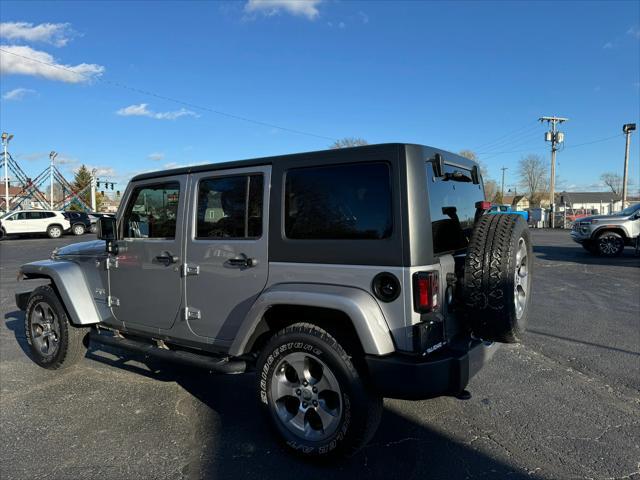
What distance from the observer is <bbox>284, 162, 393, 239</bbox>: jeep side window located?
2.94m

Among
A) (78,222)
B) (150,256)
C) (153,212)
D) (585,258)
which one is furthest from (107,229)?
(78,222)

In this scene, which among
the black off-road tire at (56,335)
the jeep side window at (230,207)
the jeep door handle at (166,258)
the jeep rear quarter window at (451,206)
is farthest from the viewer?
the black off-road tire at (56,335)

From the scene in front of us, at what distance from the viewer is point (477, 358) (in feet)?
10.3

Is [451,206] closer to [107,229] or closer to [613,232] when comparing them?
[107,229]

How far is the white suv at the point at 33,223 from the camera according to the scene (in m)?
26.9

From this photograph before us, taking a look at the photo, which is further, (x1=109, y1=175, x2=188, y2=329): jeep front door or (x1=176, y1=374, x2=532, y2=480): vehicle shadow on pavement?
(x1=109, y1=175, x2=188, y2=329): jeep front door

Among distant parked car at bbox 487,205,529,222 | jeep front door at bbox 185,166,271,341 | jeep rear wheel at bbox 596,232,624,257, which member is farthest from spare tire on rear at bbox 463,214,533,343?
jeep rear wheel at bbox 596,232,624,257

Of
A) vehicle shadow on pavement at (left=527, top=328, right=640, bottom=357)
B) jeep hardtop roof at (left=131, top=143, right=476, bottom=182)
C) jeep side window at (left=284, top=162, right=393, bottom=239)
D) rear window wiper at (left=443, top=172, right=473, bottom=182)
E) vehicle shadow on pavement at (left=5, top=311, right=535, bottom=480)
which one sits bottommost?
vehicle shadow on pavement at (left=5, top=311, right=535, bottom=480)

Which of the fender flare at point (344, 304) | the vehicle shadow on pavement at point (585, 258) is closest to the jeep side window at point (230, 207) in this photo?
the fender flare at point (344, 304)

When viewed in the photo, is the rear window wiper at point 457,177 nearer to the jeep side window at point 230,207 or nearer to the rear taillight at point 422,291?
the rear taillight at point 422,291

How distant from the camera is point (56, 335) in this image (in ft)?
15.8

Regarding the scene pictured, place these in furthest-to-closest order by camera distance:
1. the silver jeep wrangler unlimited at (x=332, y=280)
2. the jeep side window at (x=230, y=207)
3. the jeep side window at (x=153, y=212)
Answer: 1. the jeep side window at (x=153, y=212)
2. the jeep side window at (x=230, y=207)
3. the silver jeep wrangler unlimited at (x=332, y=280)

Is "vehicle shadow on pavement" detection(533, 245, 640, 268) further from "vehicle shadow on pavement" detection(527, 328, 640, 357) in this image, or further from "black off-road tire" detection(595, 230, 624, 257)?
"vehicle shadow on pavement" detection(527, 328, 640, 357)

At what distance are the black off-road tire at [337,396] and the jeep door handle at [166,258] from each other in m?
1.16
